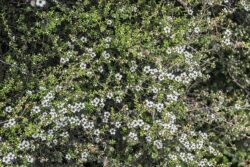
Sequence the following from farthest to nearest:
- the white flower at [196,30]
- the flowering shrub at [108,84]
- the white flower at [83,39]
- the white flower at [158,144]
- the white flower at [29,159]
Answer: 1. the white flower at [196,30]
2. the white flower at [83,39]
3. the white flower at [158,144]
4. the flowering shrub at [108,84]
5. the white flower at [29,159]

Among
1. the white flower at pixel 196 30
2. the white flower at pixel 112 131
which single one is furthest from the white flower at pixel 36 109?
the white flower at pixel 196 30

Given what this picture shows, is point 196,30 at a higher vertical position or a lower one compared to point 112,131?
higher

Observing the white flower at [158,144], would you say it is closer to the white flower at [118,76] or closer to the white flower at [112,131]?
the white flower at [112,131]

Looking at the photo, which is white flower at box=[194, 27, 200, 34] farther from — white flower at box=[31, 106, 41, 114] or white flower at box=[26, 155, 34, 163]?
white flower at box=[26, 155, 34, 163]

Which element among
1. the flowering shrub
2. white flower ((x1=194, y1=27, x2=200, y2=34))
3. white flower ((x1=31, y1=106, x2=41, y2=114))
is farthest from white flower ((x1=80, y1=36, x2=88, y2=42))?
white flower ((x1=194, y1=27, x2=200, y2=34))

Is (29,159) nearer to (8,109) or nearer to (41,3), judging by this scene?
(8,109)

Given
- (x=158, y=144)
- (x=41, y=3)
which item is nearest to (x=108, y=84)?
(x=158, y=144)

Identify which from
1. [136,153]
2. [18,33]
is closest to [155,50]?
[136,153]

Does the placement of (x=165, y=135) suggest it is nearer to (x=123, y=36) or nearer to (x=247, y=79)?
(x=123, y=36)
